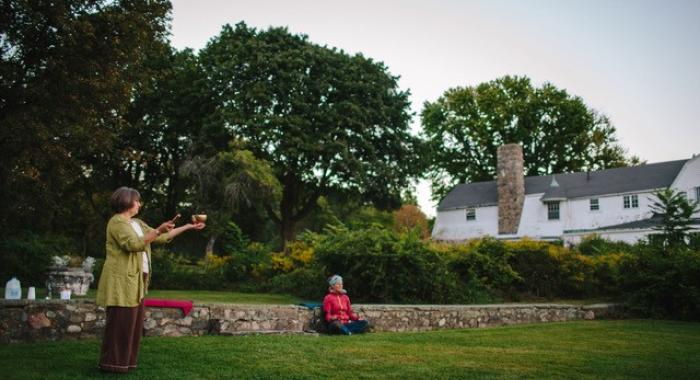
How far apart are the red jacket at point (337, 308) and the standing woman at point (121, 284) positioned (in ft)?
14.5

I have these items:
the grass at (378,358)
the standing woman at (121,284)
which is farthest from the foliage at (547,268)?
the standing woman at (121,284)

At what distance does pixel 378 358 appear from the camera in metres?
6.61

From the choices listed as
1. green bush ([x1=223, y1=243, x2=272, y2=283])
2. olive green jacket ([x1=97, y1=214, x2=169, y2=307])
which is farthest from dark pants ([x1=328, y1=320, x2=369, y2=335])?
green bush ([x1=223, y1=243, x2=272, y2=283])

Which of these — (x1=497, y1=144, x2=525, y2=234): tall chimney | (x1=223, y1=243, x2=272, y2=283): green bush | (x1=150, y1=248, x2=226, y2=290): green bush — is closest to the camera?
(x1=150, y1=248, x2=226, y2=290): green bush

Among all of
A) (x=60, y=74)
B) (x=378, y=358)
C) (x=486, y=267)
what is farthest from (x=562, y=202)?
(x=378, y=358)

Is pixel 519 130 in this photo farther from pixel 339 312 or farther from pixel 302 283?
pixel 339 312

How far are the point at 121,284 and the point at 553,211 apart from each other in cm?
3643

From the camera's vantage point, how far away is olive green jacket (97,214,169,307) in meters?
5.01

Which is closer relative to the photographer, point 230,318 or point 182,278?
point 230,318

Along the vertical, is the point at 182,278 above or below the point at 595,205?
below

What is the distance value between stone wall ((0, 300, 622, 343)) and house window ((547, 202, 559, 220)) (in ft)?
85.5

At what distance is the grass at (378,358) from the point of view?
217 inches

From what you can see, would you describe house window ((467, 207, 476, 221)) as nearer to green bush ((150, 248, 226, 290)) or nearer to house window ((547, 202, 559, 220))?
house window ((547, 202, 559, 220))

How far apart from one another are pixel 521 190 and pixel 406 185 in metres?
11.5
